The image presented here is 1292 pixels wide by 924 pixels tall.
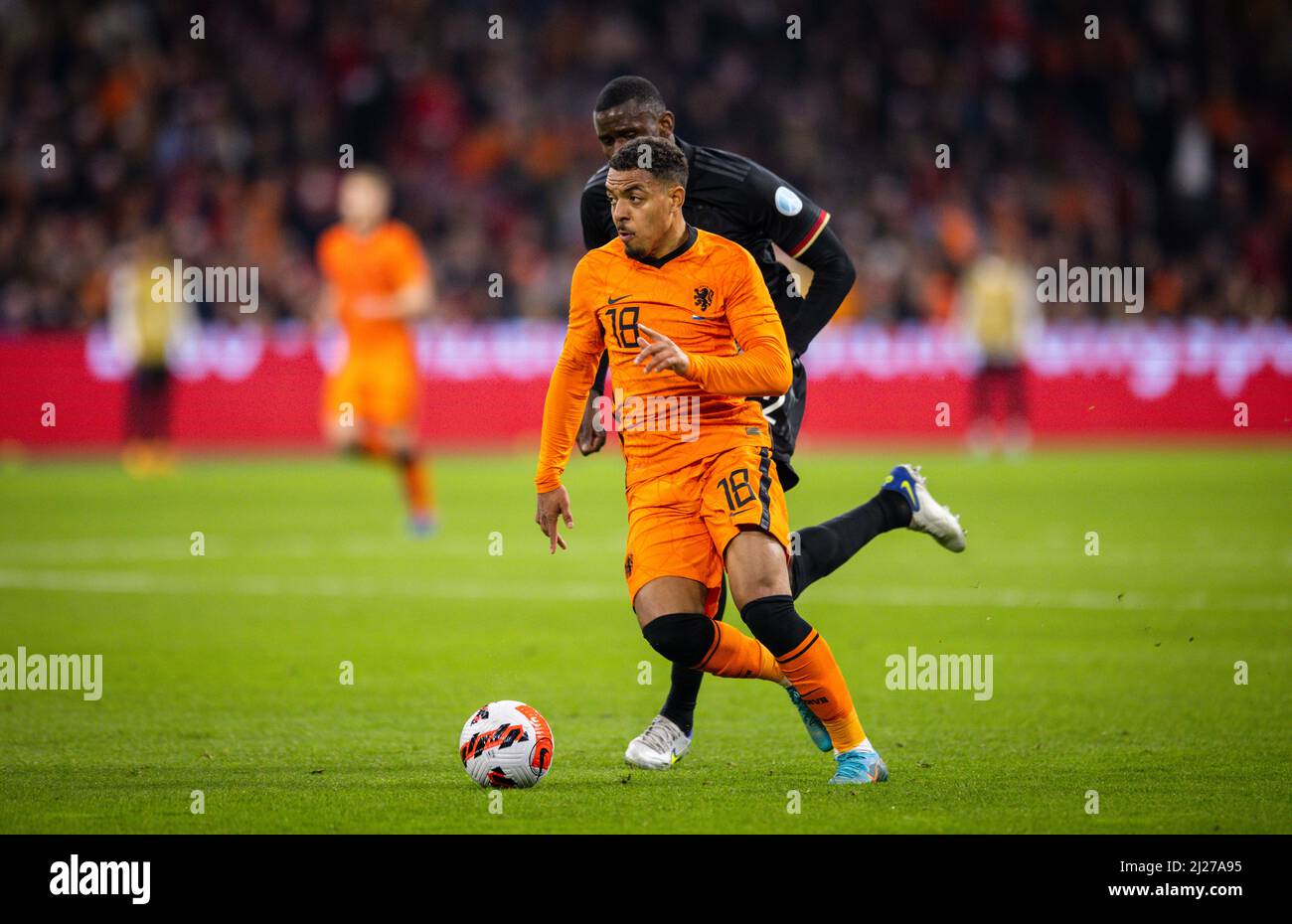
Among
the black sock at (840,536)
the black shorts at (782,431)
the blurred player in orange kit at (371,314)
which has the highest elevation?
the blurred player in orange kit at (371,314)

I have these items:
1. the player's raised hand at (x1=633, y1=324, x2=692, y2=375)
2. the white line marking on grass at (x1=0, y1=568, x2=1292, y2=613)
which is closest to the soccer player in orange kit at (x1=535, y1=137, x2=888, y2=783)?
the player's raised hand at (x1=633, y1=324, x2=692, y2=375)

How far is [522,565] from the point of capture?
12.9 m

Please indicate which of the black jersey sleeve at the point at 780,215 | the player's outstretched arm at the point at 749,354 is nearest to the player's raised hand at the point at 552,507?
the player's outstretched arm at the point at 749,354

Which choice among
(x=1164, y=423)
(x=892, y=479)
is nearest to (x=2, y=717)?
(x=892, y=479)

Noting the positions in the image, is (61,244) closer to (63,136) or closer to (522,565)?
(63,136)

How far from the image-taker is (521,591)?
38.0 feet

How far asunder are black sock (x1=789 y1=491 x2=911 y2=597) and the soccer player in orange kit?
1.50ft

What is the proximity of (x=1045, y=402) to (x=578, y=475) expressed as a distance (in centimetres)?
672

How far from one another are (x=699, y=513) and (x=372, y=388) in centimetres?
990

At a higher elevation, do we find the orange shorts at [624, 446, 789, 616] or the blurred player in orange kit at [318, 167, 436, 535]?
the blurred player in orange kit at [318, 167, 436, 535]

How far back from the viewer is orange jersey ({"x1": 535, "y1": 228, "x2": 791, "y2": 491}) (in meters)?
5.93

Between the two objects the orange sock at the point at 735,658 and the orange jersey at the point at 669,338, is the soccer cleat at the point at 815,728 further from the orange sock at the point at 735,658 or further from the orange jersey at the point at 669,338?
the orange jersey at the point at 669,338

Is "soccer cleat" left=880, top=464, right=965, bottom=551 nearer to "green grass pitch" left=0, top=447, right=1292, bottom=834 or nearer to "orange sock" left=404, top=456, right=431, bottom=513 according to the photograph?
"green grass pitch" left=0, top=447, right=1292, bottom=834

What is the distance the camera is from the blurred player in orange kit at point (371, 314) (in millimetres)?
15297
